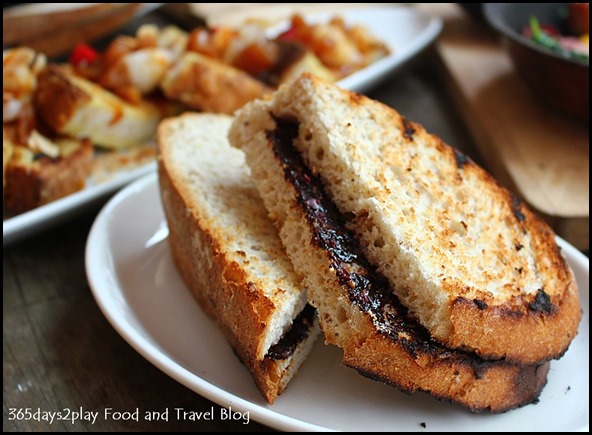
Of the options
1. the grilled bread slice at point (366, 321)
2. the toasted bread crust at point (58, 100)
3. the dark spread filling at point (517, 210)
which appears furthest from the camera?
the toasted bread crust at point (58, 100)

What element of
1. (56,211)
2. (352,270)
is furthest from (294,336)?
(56,211)

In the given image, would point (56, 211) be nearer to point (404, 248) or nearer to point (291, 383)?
point (291, 383)

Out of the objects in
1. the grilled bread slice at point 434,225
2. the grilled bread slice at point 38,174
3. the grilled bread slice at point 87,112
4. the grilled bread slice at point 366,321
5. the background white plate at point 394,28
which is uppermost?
the grilled bread slice at point 434,225

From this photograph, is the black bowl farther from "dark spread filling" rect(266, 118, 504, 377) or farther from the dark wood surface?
the dark wood surface

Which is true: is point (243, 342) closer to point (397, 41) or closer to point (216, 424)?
point (216, 424)

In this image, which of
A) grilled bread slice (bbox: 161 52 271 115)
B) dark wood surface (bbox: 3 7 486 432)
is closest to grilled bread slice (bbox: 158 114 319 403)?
dark wood surface (bbox: 3 7 486 432)

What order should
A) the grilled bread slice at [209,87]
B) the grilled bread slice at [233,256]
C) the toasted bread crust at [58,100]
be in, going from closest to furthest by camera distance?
1. the grilled bread slice at [233,256]
2. the toasted bread crust at [58,100]
3. the grilled bread slice at [209,87]

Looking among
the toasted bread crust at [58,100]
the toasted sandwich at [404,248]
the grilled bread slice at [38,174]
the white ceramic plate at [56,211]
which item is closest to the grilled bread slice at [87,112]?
the toasted bread crust at [58,100]

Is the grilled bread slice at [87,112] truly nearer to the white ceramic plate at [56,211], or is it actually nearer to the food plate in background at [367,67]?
the food plate in background at [367,67]
